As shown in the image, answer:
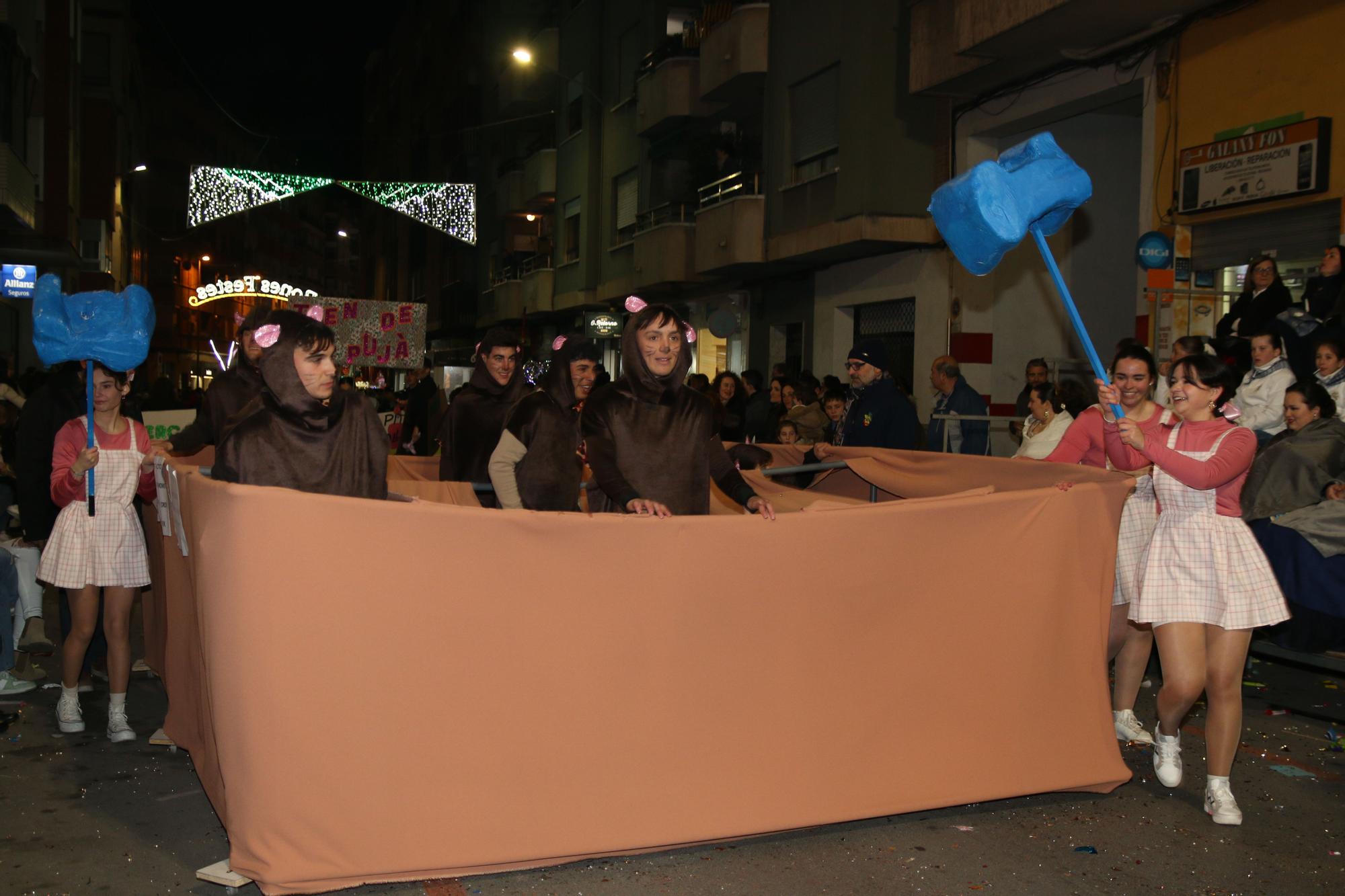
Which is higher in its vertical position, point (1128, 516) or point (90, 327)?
point (90, 327)

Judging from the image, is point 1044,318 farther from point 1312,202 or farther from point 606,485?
point 606,485

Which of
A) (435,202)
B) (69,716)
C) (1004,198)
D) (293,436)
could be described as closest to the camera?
(293,436)

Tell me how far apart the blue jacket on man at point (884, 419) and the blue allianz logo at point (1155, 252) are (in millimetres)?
4658

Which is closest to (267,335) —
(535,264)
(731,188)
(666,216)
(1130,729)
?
(1130,729)

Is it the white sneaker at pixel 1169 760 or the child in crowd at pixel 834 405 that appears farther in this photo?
the child in crowd at pixel 834 405

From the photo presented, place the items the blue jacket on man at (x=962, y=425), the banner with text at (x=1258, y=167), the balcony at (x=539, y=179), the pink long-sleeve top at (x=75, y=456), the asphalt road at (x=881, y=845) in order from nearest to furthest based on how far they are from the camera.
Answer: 1. the asphalt road at (x=881, y=845)
2. the pink long-sleeve top at (x=75, y=456)
3. the banner with text at (x=1258, y=167)
4. the blue jacket on man at (x=962, y=425)
5. the balcony at (x=539, y=179)

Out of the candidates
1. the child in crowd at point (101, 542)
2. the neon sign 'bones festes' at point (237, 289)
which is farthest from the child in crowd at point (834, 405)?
the neon sign 'bones festes' at point (237, 289)

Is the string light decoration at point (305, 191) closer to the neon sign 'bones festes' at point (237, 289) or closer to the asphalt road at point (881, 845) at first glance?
the neon sign 'bones festes' at point (237, 289)

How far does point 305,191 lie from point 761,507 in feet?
59.8

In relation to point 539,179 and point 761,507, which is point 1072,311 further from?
point 539,179

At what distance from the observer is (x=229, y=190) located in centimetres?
2094

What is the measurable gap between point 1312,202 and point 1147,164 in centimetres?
222

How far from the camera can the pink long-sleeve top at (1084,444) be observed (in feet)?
20.2

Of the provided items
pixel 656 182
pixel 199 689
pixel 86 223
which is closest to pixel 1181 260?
pixel 199 689
